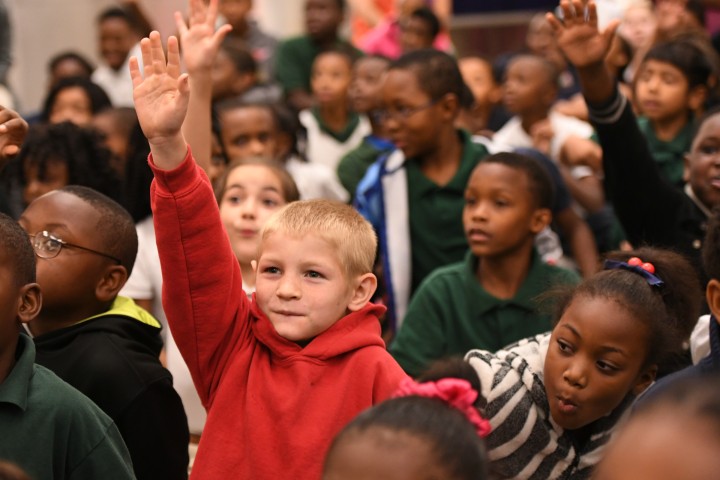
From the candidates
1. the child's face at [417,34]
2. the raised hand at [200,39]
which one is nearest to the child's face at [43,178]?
the raised hand at [200,39]

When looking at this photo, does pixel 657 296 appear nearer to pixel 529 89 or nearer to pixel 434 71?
pixel 434 71

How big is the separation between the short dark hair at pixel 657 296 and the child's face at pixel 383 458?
110 centimetres

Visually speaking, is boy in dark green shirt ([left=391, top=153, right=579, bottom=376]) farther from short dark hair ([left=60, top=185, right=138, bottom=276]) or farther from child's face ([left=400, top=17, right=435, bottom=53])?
child's face ([left=400, top=17, right=435, bottom=53])

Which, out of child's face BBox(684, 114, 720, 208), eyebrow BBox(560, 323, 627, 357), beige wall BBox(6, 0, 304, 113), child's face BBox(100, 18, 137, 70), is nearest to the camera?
eyebrow BBox(560, 323, 627, 357)

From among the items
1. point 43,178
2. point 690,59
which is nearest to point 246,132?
point 43,178

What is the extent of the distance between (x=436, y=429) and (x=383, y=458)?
0.38 feet

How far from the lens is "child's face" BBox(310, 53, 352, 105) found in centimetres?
733

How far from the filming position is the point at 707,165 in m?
3.98

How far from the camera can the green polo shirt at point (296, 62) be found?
28.0 ft

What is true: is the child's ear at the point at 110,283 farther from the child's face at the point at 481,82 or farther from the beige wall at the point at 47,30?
the beige wall at the point at 47,30

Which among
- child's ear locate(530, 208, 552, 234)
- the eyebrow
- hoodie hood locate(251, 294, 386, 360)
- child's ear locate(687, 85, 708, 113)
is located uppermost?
child's ear locate(687, 85, 708, 113)

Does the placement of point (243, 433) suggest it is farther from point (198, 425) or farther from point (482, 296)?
point (482, 296)

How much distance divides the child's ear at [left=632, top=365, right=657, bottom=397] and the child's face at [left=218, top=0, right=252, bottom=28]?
248 inches

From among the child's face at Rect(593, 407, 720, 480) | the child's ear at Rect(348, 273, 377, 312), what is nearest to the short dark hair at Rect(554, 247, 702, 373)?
the child's ear at Rect(348, 273, 377, 312)
